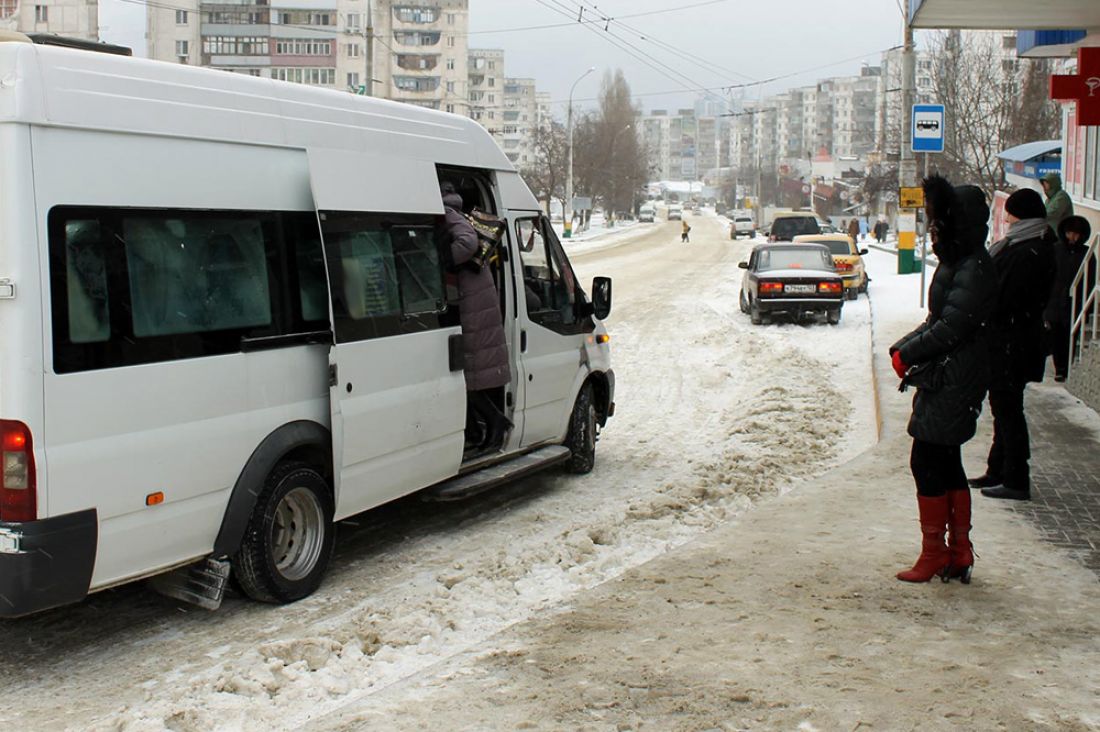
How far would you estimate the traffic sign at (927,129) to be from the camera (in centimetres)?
2136

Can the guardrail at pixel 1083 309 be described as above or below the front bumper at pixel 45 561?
above

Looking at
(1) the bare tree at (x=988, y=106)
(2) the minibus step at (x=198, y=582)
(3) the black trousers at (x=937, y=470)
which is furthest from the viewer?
(1) the bare tree at (x=988, y=106)

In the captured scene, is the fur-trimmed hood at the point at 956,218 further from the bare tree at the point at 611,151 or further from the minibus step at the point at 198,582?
the bare tree at the point at 611,151

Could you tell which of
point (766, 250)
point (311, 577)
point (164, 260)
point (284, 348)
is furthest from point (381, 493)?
point (766, 250)

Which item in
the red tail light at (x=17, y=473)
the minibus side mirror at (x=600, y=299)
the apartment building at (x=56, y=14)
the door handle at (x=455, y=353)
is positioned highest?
the apartment building at (x=56, y=14)

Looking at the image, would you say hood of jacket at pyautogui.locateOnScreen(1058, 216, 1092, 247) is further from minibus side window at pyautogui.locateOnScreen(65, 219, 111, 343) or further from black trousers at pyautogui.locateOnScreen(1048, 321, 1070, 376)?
minibus side window at pyautogui.locateOnScreen(65, 219, 111, 343)

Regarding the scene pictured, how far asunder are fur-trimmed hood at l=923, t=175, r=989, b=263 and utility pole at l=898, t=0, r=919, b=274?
17.1 m

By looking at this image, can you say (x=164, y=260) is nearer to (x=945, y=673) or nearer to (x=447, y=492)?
(x=447, y=492)

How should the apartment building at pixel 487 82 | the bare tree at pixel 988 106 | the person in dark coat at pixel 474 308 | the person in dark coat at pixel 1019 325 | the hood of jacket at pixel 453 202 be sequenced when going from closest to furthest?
the person in dark coat at pixel 474 308
the person in dark coat at pixel 1019 325
the hood of jacket at pixel 453 202
the bare tree at pixel 988 106
the apartment building at pixel 487 82

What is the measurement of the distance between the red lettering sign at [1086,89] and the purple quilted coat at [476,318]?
7.17 metres

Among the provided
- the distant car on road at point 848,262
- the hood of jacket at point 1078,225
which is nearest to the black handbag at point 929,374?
the hood of jacket at point 1078,225

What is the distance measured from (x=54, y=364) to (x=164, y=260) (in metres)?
0.81

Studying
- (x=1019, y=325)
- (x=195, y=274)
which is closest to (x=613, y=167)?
(x=1019, y=325)

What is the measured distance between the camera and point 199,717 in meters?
4.81
